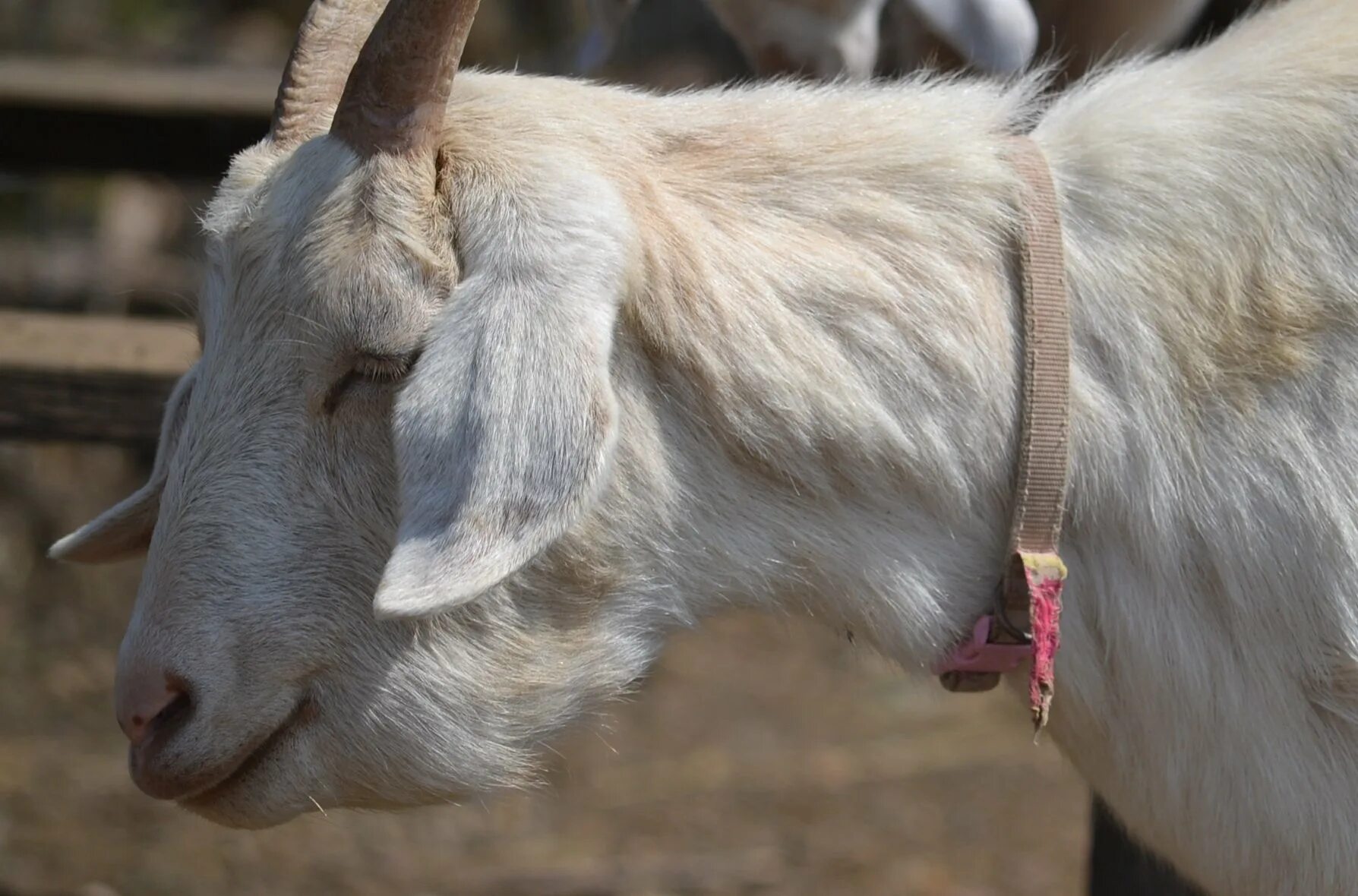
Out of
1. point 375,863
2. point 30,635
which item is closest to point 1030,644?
point 375,863

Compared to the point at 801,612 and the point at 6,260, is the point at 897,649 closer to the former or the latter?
the point at 801,612

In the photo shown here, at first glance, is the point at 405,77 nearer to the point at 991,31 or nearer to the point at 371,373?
the point at 371,373

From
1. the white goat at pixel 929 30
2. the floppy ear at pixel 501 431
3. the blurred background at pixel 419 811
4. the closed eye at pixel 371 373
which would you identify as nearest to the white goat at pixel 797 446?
the closed eye at pixel 371 373

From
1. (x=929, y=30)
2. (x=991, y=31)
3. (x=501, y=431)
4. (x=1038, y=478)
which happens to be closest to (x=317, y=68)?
(x=501, y=431)

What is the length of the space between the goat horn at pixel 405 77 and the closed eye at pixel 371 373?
Answer: 9.2 inches

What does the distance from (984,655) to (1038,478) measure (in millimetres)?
222

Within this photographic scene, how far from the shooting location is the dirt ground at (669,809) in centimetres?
416

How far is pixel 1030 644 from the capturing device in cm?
183

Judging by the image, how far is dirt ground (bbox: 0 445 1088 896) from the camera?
13.6ft

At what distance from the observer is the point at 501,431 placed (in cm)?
161

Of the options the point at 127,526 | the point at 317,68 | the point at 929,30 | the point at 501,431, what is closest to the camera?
the point at 501,431

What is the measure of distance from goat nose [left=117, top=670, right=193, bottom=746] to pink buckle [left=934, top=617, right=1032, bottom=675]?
35.6 inches

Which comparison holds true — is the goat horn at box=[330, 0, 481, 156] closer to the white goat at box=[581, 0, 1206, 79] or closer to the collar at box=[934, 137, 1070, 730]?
the collar at box=[934, 137, 1070, 730]

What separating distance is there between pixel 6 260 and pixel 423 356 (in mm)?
6012
